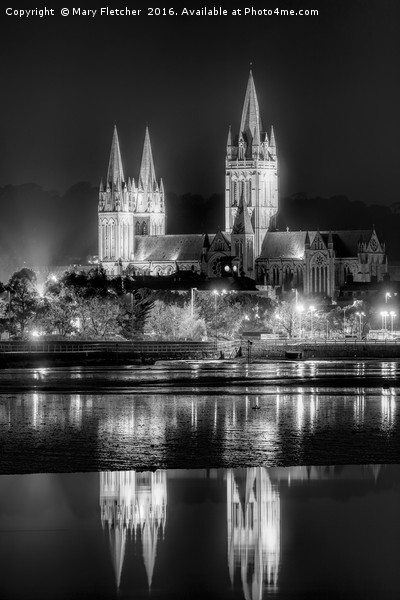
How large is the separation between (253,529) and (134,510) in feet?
7.49

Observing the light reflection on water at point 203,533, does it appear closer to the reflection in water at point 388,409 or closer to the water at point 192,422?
the water at point 192,422

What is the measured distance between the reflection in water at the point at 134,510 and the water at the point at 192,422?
5.39ft

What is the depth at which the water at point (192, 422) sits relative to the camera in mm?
27453

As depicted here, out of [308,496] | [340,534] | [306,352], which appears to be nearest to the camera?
[340,534]

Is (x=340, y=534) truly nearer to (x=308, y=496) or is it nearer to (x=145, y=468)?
(x=308, y=496)

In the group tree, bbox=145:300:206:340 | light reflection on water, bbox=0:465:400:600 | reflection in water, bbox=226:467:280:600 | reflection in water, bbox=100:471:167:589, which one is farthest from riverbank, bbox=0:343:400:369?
reflection in water, bbox=226:467:280:600

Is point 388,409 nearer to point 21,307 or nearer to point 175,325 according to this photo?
point 21,307

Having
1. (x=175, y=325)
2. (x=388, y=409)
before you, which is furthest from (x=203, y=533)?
(x=175, y=325)

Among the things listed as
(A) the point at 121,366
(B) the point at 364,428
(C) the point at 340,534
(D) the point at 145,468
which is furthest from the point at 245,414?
(A) the point at 121,366

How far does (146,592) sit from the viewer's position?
55.0 ft

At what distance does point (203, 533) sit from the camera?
65.9 feet

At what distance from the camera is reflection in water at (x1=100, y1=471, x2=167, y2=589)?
61.5 feet

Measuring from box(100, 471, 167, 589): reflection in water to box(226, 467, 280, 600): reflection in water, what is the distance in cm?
111

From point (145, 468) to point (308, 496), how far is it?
4.16 metres
